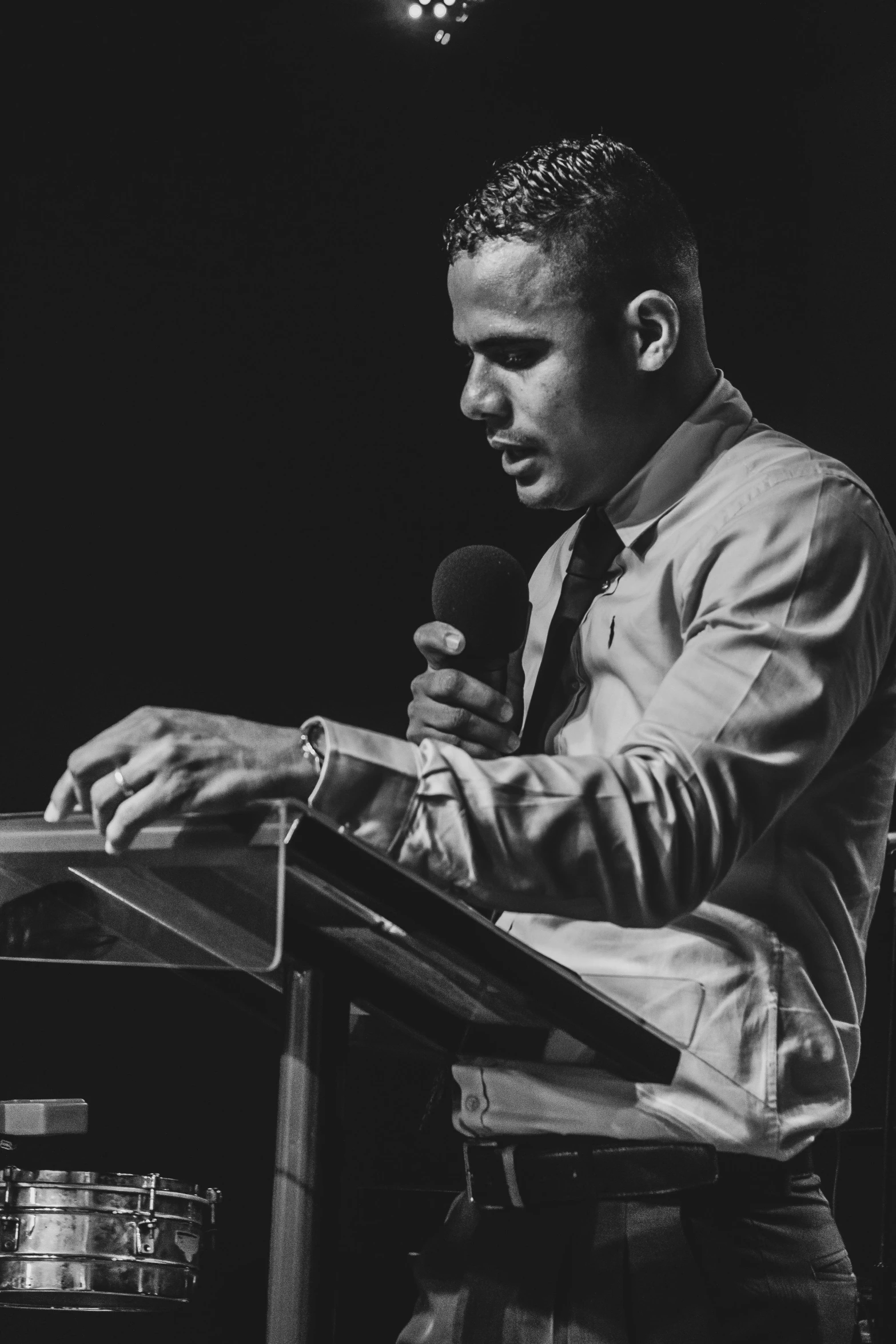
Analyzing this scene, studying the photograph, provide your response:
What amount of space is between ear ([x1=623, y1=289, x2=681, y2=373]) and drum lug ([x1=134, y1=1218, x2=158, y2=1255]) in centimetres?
234

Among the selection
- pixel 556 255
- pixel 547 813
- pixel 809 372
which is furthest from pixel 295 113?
pixel 547 813

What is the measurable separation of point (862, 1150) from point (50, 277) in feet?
9.47

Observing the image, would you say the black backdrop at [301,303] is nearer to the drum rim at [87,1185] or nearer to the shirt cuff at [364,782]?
the drum rim at [87,1185]

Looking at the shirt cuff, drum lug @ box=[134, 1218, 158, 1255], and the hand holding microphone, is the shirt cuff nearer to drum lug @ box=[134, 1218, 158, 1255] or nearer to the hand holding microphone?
the hand holding microphone

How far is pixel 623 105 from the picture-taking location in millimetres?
3768

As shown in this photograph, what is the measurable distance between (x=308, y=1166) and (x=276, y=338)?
3.06 metres

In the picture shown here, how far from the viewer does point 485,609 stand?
59.0 inches

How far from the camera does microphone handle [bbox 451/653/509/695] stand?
147cm

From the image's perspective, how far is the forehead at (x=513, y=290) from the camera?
154cm

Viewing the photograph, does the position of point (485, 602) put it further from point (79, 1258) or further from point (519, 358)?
point (79, 1258)

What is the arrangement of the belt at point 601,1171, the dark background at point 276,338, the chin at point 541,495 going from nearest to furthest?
the belt at point 601,1171, the chin at point 541,495, the dark background at point 276,338

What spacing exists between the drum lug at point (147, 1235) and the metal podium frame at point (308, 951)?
2188mm

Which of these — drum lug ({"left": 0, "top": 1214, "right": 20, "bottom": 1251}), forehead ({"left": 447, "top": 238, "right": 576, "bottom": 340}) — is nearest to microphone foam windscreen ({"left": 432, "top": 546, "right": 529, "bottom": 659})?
forehead ({"left": 447, "top": 238, "right": 576, "bottom": 340})

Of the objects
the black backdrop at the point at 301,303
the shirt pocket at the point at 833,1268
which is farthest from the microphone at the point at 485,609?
the black backdrop at the point at 301,303
